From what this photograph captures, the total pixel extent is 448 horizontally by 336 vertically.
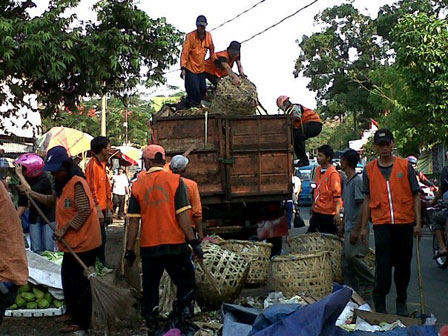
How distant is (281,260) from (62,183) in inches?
94.0

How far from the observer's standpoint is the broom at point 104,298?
602 centimetres

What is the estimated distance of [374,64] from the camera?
121ft

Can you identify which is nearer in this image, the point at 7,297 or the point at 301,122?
the point at 7,297

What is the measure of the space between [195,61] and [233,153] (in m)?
2.22

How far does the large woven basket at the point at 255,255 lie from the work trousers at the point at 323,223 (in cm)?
160

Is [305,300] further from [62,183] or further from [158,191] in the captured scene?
[62,183]

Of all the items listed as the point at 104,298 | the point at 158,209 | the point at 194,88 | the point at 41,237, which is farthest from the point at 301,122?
the point at 104,298

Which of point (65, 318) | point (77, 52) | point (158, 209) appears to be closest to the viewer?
point (158, 209)

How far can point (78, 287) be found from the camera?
6301mm

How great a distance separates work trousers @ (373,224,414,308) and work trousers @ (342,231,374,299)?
0.67 meters

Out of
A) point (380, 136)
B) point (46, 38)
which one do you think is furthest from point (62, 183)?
point (46, 38)

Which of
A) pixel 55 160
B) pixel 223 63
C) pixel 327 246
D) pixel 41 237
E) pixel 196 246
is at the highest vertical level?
pixel 223 63

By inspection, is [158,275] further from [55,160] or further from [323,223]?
[323,223]

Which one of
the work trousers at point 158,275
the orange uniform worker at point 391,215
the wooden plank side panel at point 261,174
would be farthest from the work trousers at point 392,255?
the wooden plank side panel at point 261,174
